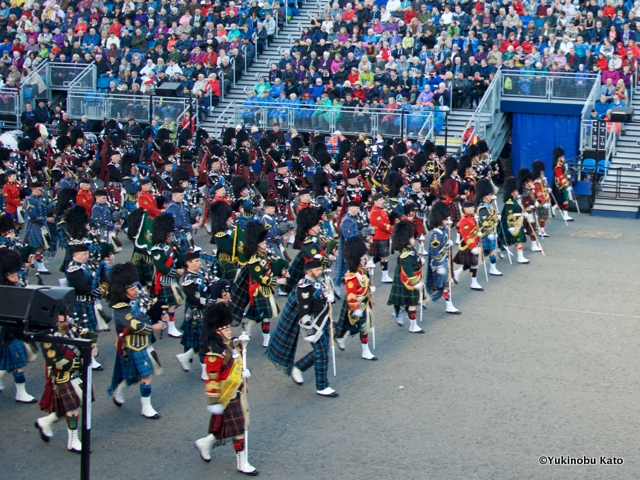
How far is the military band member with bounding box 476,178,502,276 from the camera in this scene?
15008 mm

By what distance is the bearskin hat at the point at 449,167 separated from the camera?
1784cm

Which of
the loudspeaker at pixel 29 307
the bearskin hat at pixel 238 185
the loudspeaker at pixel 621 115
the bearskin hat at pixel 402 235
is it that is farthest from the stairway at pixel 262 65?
the loudspeaker at pixel 29 307

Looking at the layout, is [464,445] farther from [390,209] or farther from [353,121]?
[353,121]

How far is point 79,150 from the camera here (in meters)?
20.4

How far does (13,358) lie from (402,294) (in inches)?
180

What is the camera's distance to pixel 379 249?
14781 mm

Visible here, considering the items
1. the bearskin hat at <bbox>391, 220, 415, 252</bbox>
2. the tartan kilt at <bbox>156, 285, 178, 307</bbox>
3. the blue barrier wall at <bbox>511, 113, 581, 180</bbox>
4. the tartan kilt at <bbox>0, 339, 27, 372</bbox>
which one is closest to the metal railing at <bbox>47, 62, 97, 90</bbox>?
the blue barrier wall at <bbox>511, 113, 581, 180</bbox>

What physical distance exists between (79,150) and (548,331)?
11.0 meters

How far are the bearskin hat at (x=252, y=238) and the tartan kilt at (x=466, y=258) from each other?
3807mm

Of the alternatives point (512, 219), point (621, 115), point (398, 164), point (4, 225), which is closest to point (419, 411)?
point (4, 225)

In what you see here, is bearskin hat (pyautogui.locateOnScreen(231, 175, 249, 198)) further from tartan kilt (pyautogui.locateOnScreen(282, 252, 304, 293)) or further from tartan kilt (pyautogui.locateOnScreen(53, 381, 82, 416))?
tartan kilt (pyautogui.locateOnScreen(53, 381, 82, 416))

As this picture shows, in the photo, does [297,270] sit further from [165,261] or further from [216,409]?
[216,409]

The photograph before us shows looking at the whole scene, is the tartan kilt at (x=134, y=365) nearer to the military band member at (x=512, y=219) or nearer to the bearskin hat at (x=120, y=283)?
the bearskin hat at (x=120, y=283)

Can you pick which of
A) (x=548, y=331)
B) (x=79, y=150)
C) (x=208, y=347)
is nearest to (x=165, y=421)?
(x=208, y=347)
